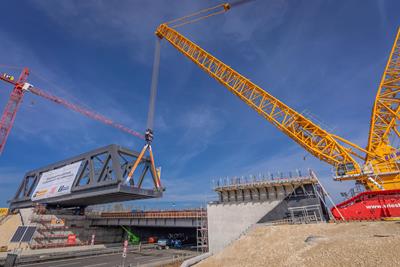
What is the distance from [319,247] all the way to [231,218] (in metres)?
21.6

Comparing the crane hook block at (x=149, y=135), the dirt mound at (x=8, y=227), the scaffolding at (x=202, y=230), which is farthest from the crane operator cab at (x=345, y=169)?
the dirt mound at (x=8, y=227)

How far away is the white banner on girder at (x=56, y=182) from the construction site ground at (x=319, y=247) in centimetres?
3846

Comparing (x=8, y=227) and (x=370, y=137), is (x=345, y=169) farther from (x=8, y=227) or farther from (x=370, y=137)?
(x=8, y=227)

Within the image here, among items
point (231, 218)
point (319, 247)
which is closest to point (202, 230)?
point (231, 218)

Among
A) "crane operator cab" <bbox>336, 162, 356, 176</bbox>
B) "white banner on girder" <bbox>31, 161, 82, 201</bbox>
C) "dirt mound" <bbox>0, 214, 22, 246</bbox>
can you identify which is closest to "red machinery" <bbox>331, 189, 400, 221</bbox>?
"crane operator cab" <bbox>336, 162, 356, 176</bbox>

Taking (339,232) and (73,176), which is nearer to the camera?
(339,232)

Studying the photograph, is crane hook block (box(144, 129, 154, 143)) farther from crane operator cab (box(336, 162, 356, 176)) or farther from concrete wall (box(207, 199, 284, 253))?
crane operator cab (box(336, 162, 356, 176))

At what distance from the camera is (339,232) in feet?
53.6

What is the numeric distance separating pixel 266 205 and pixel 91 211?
168 feet

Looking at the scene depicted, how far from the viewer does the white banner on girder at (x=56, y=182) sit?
145 ft

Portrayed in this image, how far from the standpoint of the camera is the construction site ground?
10664 millimetres

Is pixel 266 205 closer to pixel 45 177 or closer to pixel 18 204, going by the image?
pixel 45 177

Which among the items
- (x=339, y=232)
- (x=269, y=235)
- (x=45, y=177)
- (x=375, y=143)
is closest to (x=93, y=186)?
(x=45, y=177)

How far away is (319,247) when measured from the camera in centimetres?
1333
